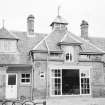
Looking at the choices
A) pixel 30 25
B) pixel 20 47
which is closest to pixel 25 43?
pixel 20 47

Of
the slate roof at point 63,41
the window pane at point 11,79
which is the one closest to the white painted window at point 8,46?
the slate roof at point 63,41

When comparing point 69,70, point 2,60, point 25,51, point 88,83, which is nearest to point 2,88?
point 2,60

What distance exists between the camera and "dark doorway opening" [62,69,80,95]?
2538 centimetres

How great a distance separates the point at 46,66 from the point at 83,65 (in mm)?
3875

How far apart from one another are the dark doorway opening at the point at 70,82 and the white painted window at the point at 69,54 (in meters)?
1.19

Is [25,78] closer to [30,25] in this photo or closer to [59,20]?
[30,25]

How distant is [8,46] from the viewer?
26.0 meters

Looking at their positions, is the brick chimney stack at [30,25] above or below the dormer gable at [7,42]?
above

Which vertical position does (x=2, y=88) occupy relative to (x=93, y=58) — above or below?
below

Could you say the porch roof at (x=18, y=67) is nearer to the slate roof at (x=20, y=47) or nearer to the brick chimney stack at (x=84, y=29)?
the slate roof at (x=20, y=47)

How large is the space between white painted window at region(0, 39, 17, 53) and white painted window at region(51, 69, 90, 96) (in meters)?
4.82

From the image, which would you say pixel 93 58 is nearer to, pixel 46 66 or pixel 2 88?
pixel 46 66

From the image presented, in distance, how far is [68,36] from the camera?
26484 mm

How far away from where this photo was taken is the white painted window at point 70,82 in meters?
24.7
